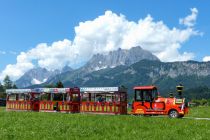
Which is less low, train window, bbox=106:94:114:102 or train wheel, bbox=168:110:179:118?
train window, bbox=106:94:114:102

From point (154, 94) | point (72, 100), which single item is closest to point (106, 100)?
point (72, 100)

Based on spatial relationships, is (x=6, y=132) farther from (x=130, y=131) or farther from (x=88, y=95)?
(x=88, y=95)

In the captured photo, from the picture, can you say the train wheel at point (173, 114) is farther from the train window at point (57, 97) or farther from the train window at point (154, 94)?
the train window at point (57, 97)

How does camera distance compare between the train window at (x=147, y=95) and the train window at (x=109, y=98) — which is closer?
the train window at (x=147, y=95)

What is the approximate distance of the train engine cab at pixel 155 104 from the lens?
36719 mm

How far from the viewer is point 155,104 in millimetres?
38344

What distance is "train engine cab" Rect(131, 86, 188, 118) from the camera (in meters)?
36.7

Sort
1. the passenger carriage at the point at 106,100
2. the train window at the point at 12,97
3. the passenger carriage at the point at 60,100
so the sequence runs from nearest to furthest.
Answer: the passenger carriage at the point at 106,100 → the passenger carriage at the point at 60,100 → the train window at the point at 12,97

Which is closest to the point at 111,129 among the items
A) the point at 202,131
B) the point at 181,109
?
the point at 202,131

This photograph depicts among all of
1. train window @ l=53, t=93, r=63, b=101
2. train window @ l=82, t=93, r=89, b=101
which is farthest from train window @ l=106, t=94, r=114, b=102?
train window @ l=53, t=93, r=63, b=101

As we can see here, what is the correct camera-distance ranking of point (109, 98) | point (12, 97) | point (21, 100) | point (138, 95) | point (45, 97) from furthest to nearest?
point (12, 97), point (21, 100), point (45, 97), point (109, 98), point (138, 95)

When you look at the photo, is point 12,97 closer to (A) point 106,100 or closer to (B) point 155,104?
(A) point 106,100

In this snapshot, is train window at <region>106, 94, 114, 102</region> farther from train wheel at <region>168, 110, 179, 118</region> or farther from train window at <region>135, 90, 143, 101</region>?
train wheel at <region>168, 110, 179, 118</region>

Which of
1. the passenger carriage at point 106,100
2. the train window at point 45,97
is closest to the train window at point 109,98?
the passenger carriage at point 106,100
